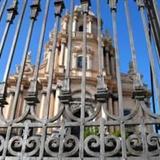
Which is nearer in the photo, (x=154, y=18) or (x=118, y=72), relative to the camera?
(x=118, y=72)

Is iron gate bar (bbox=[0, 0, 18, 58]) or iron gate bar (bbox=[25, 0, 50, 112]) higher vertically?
iron gate bar (bbox=[0, 0, 18, 58])

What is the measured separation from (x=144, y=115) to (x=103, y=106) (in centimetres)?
46

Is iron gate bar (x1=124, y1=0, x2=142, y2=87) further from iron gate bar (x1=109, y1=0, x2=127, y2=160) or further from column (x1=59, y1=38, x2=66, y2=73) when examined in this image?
column (x1=59, y1=38, x2=66, y2=73)

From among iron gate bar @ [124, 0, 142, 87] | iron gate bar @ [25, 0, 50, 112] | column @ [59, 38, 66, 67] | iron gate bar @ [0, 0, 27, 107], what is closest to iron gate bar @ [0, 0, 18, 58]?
iron gate bar @ [0, 0, 27, 107]

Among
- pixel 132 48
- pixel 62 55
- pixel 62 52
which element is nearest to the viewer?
pixel 132 48

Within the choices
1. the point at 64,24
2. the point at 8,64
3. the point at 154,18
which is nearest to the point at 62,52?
the point at 64,24

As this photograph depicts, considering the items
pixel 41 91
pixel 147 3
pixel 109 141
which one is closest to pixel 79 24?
pixel 41 91

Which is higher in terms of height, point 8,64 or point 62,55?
point 62,55

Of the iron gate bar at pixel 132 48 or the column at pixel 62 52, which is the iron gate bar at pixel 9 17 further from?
the column at pixel 62 52

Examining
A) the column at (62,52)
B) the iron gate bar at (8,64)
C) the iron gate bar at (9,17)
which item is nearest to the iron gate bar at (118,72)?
the iron gate bar at (8,64)

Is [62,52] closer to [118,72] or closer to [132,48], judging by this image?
[132,48]

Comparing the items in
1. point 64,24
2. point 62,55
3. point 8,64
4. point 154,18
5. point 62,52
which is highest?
point 64,24

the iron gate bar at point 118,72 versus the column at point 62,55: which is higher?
the column at point 62,55

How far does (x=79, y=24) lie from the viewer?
1218 inches
